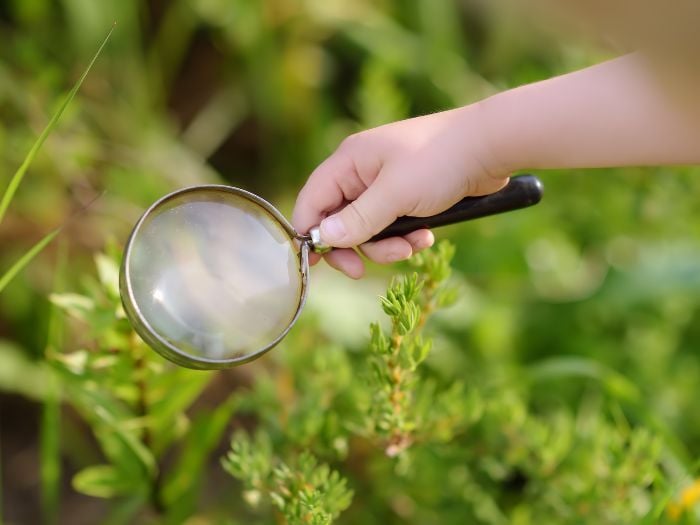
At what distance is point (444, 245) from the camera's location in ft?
3.37

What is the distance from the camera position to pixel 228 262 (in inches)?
40.8

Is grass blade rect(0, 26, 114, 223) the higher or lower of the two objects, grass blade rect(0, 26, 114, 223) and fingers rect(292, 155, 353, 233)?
the lower

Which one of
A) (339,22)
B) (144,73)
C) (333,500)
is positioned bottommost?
(333,500)

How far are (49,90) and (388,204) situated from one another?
1.05 metres

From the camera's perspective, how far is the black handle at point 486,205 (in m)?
1.00

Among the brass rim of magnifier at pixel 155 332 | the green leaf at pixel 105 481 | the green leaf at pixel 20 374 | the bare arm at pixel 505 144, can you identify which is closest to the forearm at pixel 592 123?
the bare arm at pixel 505 144

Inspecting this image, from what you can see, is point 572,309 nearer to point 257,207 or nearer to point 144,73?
point 257,207

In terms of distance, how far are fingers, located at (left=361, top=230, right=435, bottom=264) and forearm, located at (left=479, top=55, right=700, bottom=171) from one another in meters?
0.12

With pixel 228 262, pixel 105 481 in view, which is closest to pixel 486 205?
pixel 228 262

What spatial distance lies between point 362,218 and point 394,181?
0.05 metres

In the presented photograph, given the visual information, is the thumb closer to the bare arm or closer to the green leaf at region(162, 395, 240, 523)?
the bare arm

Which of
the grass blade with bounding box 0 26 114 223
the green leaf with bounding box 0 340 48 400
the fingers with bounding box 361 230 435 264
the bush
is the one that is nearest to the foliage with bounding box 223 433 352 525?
the bush

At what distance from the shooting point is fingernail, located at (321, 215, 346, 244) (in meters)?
0.96

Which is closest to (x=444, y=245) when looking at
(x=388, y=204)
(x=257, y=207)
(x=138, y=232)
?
(x=388, y=204)
